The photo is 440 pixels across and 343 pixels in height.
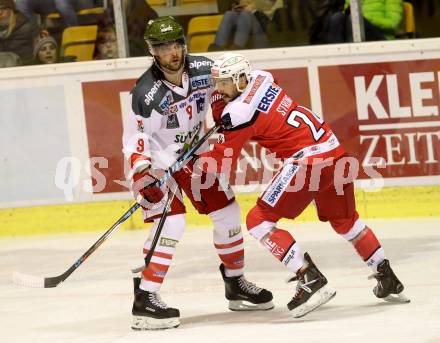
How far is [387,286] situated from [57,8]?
3417 mm

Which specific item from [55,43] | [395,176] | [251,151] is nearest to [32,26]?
[55,43]

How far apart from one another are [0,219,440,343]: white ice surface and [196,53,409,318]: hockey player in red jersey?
205mm

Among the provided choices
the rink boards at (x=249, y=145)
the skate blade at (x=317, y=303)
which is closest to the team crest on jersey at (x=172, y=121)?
the skate blade at (x=317, y=303)

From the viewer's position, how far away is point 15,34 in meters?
8.18

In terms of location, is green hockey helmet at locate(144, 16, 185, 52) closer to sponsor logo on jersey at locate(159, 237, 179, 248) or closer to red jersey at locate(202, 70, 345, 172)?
red jersey at locate(202, 70, 345, 172)

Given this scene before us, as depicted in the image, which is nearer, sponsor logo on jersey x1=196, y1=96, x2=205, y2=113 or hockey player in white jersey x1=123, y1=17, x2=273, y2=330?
hockey player in white jersey x1=123, y1=17, x2=273, y2=330

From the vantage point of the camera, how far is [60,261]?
23.9 feet

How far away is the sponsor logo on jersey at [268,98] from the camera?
17.5ft

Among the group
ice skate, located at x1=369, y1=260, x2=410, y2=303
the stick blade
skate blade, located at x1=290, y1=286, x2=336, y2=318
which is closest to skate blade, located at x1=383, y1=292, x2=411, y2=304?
ice skate, located at x1=369, y1=260, x2=410, y2=303

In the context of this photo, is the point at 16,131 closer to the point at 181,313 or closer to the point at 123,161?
the point at 123,161

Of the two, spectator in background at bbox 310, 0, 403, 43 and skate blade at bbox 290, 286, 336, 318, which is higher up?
spectator in background at bbox 310, 0, 403, 43

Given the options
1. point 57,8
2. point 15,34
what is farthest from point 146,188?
point 15,34

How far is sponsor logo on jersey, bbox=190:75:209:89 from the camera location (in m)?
5.64

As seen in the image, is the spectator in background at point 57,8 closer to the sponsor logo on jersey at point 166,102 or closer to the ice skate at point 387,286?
the sponsor logo on jersey at point 166,102
